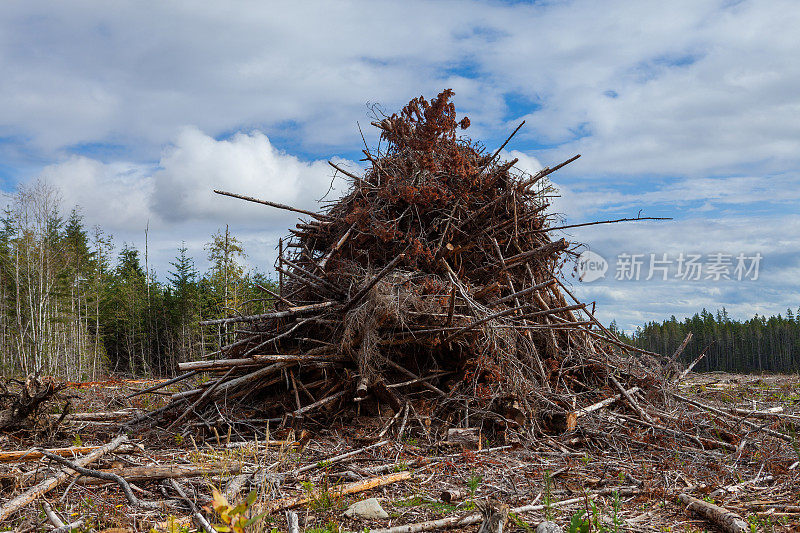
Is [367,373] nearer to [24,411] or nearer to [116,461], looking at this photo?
[116,461]

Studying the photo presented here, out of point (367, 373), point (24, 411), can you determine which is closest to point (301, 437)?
point (367, 373)

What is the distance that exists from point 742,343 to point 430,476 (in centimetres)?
6680

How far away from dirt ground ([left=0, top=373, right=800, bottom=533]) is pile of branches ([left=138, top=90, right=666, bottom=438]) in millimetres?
527

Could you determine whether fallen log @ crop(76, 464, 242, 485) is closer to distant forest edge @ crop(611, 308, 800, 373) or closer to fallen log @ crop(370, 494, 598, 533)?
fallen log @ crop(370, 494, 598, 533)

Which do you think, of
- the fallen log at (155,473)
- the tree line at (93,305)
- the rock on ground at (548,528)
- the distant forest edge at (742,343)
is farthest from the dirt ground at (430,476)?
the distant forest edge at (742,343)

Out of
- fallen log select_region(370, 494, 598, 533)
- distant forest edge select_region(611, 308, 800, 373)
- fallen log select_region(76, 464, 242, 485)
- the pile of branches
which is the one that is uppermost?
the pile of branches

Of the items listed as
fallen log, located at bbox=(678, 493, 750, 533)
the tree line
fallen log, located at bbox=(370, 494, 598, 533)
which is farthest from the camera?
the tree line

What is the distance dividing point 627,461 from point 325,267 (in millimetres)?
4811

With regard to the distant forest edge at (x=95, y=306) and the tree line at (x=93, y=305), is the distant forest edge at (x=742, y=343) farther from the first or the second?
the tree line at (x=93, y=305)

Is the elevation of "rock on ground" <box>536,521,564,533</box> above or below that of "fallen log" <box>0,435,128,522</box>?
below

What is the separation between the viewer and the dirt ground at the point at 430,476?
13.2 feet

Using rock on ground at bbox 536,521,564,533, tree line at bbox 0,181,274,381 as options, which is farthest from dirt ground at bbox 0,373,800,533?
tree line at bbox 0,181,274,381

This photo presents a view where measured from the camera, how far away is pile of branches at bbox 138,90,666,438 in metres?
6.84

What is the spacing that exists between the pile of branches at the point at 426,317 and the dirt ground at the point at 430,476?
53cm
